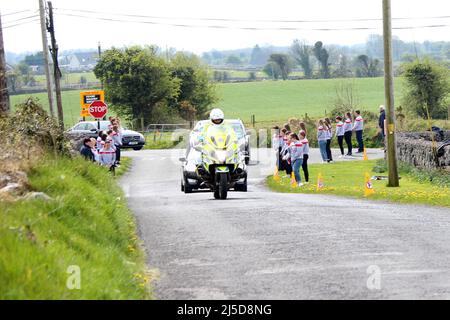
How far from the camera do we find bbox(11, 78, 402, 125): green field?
9719 centimetres

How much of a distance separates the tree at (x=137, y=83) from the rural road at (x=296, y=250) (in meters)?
55.8

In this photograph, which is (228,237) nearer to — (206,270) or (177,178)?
(206,270)

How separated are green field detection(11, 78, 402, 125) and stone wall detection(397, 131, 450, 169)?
53351mm

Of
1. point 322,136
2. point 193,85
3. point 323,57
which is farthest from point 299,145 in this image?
point 323,57

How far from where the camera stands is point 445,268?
36.2 ft

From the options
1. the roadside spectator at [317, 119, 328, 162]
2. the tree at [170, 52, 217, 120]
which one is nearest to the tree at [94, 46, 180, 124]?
the tree at [170, 52, 217, 120]

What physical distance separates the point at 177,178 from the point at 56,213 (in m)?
24.7

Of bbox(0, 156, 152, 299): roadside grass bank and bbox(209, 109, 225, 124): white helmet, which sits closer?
bbox(0, 156, 152, 299): roadside grass bank

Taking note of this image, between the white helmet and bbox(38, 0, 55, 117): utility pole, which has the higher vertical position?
bbox(38, 0, 55, 117): utility pole

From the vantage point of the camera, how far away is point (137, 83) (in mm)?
75312

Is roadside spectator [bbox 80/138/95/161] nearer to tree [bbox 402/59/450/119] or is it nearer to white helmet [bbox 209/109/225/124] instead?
white helmet [bbox 209/109/225/124]

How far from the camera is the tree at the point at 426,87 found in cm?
6331
